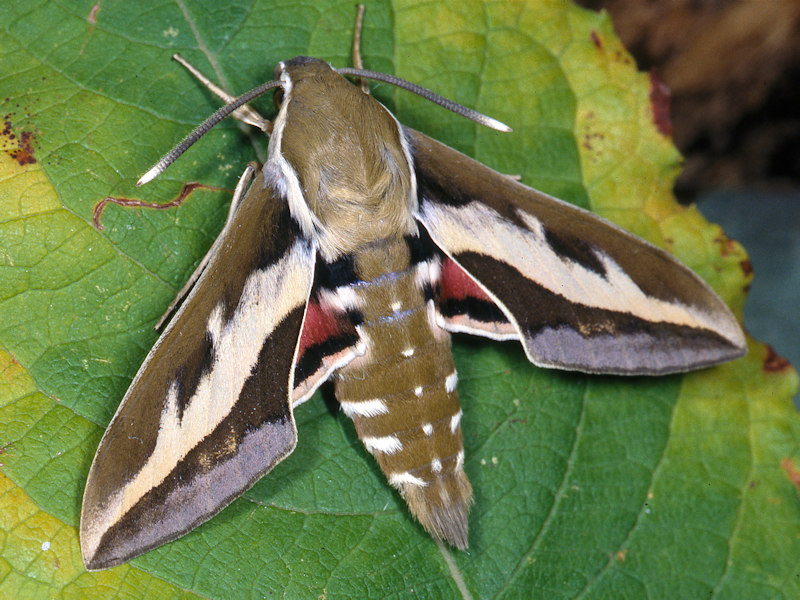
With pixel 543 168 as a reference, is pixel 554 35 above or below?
above

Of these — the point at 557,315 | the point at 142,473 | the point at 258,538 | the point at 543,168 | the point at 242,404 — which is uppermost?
the point at 543,168

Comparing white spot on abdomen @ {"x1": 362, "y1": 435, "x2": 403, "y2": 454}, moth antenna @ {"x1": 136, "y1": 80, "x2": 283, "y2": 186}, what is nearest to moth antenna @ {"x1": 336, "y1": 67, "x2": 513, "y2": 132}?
moth antenna @ {"x1": 136, "y1": 80, "x2": 283, "y2": 186}

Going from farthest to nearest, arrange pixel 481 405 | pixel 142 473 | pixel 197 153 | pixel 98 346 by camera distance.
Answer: pixel 481 405 < pixel 197 153 < pixel 98 346 < pixel 142 473

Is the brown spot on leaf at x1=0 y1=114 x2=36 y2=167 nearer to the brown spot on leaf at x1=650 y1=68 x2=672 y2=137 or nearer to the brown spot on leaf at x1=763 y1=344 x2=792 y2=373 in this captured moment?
the brown spot on leaf at x1=650 y1=68 x2=672 y2=137

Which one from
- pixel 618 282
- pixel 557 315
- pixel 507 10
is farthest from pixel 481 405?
pixel 507 10

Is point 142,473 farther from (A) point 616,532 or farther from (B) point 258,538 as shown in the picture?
(A) point 616,532

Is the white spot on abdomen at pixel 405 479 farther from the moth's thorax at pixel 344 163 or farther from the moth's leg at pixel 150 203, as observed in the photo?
the moth's leg at pixel 150 203

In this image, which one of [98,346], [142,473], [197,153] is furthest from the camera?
[197,153]

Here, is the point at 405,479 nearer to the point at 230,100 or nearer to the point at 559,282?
the point at 559,282

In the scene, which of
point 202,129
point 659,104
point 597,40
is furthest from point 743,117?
point 202,129
